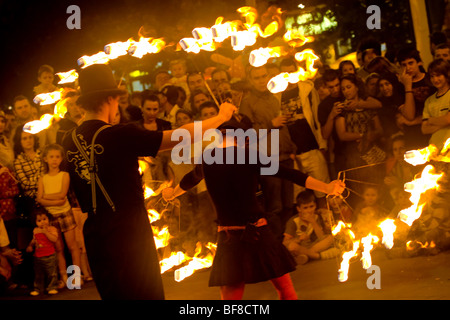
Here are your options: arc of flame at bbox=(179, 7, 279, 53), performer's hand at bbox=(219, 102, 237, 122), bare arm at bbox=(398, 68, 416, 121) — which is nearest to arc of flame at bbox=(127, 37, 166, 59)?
arc of flame at bbox=(179, 7, 279, 53)

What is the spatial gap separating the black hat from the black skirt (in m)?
1.31

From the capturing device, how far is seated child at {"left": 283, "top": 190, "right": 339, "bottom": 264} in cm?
802

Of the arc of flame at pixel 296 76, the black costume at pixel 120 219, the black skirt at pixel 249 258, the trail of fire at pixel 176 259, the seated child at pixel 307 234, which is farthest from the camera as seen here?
the seated child at pixel 307 234

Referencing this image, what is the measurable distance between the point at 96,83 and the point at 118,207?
87cm

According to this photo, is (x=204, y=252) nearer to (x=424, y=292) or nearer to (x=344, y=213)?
(x=344, y=213)

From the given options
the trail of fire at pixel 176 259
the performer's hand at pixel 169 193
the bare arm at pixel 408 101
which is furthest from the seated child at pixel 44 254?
the bare arm at pixel 408 101

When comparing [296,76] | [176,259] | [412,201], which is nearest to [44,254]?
[176,259]

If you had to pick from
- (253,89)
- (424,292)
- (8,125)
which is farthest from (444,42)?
(8,125)

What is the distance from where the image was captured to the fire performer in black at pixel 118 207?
16.3ft

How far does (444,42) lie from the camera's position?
8906 millimetres

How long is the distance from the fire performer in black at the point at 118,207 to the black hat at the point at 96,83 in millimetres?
219

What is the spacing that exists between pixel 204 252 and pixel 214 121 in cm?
304

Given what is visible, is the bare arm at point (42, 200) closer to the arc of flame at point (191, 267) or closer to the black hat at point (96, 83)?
the arc of flame at point (191, 267)
